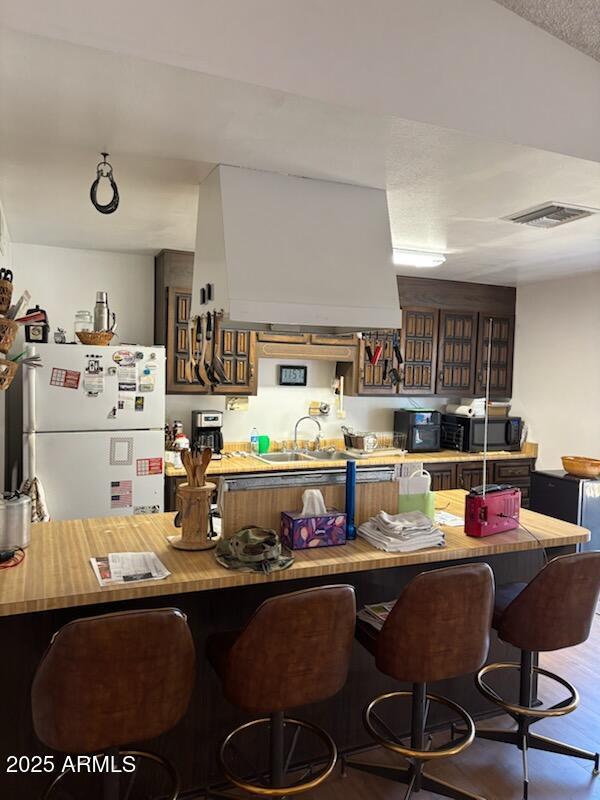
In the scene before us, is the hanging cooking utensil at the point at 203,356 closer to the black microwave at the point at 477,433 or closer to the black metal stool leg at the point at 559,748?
the black metal stool leg at the point at 559,748

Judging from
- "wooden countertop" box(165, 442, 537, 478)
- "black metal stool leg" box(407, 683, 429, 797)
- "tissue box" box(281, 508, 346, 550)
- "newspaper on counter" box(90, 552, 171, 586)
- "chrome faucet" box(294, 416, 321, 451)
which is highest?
"chrome faucet" box(294, 416, 321, 451)

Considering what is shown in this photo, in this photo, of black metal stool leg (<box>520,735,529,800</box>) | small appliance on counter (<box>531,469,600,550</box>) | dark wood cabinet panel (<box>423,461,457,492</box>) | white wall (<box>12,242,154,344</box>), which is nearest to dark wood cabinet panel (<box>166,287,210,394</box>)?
white wall (<box>12,242,154,344</box>)

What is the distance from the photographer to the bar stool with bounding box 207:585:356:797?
178 centimetres

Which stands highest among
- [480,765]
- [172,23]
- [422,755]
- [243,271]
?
[172,23]

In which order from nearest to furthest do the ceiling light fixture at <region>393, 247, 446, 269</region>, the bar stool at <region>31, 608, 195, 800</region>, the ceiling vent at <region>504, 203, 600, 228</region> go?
the bar stool at <region>31, 608, 195, 800</region> → the ceiling vent at <region>504, 203, 600, 228</region> → the ceiling light fixture at <region>393, 247, 446, 269</region>

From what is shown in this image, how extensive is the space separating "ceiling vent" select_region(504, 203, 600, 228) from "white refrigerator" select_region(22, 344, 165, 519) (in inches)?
93.5

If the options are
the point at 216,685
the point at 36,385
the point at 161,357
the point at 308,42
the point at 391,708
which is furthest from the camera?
the point at 161,357

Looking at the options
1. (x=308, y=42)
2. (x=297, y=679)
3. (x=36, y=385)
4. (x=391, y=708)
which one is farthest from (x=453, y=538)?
(x=36, y=385)

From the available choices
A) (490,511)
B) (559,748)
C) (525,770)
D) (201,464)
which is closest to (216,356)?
(201,464)

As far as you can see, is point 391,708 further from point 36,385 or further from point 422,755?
point 36,385

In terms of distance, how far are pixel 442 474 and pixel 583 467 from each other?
1157mm

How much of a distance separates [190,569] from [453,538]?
1145 mm

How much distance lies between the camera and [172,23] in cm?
174

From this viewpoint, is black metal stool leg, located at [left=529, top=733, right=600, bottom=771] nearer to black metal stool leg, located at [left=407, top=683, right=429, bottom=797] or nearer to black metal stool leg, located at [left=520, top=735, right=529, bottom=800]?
black metal stool leg, located at [left=520, top=735, right=529, bottom=800]
